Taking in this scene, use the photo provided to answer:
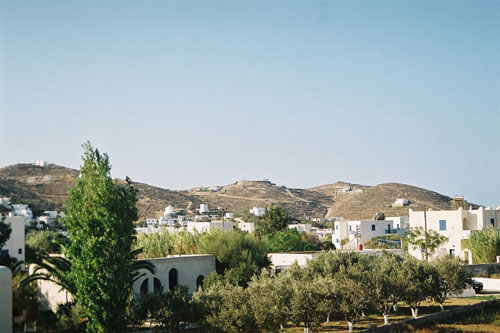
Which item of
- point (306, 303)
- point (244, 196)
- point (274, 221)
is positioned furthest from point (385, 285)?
point (244, 196)

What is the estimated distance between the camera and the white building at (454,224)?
51.1 meters

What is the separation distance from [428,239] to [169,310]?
3682 cm

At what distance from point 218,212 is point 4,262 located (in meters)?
79.9

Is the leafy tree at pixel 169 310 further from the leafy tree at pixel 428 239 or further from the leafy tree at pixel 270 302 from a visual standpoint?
the leafy tree at pixel 428 239

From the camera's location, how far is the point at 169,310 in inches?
811

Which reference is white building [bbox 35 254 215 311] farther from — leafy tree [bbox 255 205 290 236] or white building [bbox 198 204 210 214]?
white building [bbox 198 204 210 214]

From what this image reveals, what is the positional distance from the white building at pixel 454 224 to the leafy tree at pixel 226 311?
1352 inches

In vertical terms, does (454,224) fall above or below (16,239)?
above

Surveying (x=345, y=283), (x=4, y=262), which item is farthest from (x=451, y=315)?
(x=4, y=262)

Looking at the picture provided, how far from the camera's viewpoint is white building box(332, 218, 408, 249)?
69500 mm

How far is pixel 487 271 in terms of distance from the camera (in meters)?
42.3

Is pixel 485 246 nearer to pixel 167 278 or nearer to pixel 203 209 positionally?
pixel 167 278

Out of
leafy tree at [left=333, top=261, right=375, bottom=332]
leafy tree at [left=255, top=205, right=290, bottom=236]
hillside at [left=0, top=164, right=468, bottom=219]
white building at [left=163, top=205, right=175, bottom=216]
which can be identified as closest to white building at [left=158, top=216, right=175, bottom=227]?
white building at [left=163, top=205, right=175, bottom=216]

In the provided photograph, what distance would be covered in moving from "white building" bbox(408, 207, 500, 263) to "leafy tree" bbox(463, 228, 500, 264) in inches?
112
